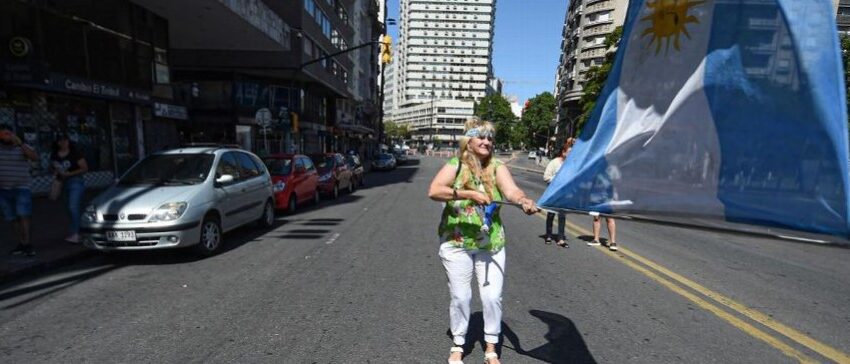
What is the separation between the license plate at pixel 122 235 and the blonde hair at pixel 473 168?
4852 mm

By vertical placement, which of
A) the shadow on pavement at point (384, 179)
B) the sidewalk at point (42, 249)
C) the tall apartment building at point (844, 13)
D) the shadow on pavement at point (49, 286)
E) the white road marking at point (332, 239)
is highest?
the tall apartment building at point (844, 13)

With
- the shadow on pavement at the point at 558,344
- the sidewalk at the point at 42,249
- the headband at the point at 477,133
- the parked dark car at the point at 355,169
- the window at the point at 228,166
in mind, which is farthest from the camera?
the parked dark car at the point at 355,169

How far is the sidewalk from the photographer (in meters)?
5.15

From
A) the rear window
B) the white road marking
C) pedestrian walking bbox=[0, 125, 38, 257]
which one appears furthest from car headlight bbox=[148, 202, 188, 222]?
the rear window

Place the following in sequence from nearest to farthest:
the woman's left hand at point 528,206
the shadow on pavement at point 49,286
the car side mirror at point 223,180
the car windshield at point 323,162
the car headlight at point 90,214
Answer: the woman's left hand at point 528,206 < the shadow on pavement at point 49,286 < the car headlight at point 90,214 < the car side mirror at point 223,180 < the car windshield at point 323,162

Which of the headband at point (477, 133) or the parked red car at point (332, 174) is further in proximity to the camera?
the parked red car at point (332, 174)

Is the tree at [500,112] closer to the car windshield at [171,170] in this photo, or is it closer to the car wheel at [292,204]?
the car wheel at [292,204]

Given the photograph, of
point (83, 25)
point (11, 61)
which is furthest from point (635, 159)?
point (83, 25)

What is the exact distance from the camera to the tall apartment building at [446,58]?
14200 cm

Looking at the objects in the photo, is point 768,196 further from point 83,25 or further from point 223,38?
point 223,38

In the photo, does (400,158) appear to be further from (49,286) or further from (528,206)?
(528,206)

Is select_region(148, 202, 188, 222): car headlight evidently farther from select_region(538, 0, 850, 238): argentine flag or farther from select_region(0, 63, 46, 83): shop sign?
select_region(0, 63, 46, 83): shop sign

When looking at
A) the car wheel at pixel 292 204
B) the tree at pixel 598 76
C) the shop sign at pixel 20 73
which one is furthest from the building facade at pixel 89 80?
the tree at pixel 598 76

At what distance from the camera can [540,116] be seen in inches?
4063
